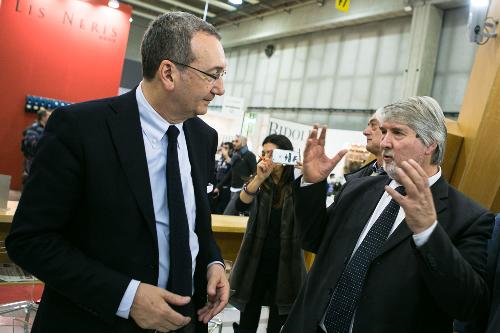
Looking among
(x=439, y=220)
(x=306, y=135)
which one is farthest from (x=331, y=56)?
(x=439, y=220)

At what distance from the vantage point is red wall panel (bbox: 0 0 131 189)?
29.7 feet

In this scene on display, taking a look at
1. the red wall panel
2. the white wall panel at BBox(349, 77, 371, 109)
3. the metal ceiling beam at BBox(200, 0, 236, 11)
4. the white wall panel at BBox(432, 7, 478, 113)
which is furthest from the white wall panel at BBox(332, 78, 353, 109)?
the red wall panel

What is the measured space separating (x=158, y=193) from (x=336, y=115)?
11.8 metres

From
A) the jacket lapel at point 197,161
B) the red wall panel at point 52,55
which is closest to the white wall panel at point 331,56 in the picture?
the red wall panel at point 52,55

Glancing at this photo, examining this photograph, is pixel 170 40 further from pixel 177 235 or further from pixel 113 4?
→ pixel 113 4

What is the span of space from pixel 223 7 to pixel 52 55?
274 inches

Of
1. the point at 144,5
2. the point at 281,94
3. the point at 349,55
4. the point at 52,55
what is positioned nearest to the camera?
the point at 52,55

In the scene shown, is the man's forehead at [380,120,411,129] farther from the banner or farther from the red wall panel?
the red wall panel

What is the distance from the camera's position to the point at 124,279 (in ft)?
4.10

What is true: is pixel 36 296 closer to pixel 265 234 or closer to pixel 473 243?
pixel 265 234

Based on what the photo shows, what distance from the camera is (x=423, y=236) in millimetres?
1420

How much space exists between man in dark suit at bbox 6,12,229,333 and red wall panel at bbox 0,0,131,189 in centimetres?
888

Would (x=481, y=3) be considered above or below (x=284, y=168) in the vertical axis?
above

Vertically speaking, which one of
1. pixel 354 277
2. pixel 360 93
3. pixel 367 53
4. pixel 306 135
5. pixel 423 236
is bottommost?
pixel 354 277
